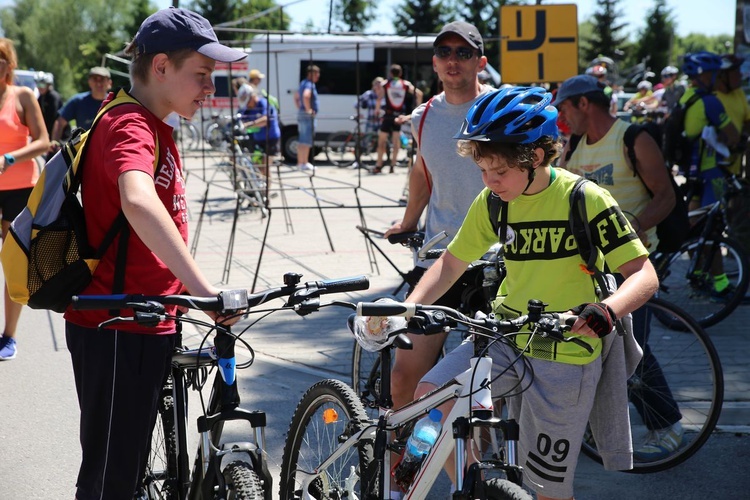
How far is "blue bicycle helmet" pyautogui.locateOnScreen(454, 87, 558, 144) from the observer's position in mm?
2814

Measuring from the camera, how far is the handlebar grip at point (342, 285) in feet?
8.42

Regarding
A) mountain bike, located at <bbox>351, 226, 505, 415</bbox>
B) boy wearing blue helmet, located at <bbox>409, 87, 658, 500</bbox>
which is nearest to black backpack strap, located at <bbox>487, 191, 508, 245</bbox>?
boy wearing blue helmet, located at <bbox>409, 87, 658, 500</bbox>

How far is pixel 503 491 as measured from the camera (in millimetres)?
2387

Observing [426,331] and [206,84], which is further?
[206,84]

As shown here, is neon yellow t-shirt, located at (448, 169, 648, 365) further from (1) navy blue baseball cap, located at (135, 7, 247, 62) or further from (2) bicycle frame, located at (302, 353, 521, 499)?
(1) navy blue baseball cap, located at (135, 7, 247, 62)

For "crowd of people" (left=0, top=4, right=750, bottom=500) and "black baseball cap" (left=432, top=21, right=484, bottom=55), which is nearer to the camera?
"crowd of people" (left=0, top=4, right=750, bottom=500)

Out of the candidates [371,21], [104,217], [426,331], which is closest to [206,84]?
[104,217]

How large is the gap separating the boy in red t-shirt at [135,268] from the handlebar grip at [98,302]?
376mm

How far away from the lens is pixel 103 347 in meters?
2.81

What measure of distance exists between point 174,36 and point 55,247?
73 centimetres

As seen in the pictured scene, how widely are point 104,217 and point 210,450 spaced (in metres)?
0.78

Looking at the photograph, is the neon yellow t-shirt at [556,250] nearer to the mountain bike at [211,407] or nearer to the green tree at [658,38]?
the mountain bike at [211,407]

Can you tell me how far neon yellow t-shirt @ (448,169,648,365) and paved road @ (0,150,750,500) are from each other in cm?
154

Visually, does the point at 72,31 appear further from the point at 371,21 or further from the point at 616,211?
the point at 616,211
